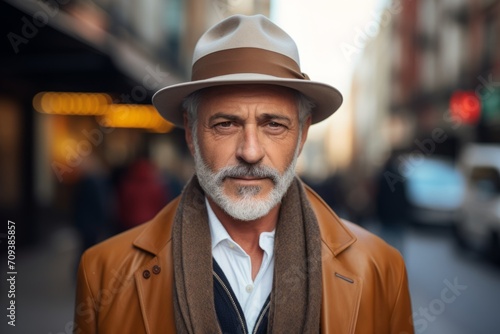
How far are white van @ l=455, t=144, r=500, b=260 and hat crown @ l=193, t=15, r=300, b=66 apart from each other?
10.8 meters

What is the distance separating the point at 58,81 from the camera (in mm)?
11562

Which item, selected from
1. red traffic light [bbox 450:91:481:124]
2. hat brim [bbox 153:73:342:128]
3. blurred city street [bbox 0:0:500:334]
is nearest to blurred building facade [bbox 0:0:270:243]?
blurred city street [bbox 0:0:500:334]

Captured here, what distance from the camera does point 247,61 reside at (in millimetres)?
2297

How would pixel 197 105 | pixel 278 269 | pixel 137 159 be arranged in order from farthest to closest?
1. pixel 137 159
2. pixel 197 105
3. pixel 278 269

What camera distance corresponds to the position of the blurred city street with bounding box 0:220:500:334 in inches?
279

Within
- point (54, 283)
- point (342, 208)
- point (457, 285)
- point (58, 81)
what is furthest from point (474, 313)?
point (342, 208)

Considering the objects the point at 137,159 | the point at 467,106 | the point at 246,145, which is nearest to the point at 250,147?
the point at 246,145

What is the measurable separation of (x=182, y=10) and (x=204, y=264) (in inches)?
993

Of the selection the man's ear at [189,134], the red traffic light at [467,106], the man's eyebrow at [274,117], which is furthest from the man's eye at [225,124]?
the red traffic light at [467,106]

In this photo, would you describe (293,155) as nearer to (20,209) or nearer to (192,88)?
(192,88)

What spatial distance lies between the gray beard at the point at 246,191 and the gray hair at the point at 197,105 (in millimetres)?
225

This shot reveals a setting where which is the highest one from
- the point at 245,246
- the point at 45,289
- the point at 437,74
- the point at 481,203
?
the point at 437,74

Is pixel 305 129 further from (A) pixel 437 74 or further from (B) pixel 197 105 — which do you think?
(A) pixel 437 74

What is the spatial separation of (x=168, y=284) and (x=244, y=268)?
0.31m
